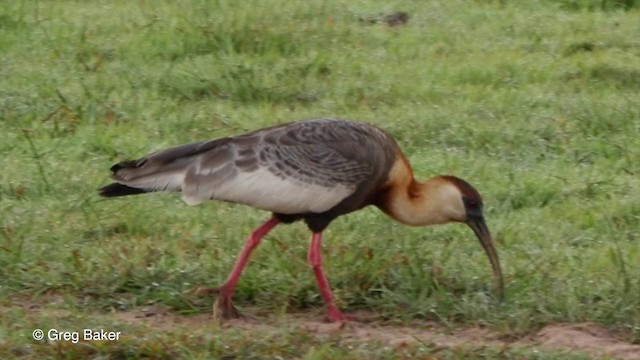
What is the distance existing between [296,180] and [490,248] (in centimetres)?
94

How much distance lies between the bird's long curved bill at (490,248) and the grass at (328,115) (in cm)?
8

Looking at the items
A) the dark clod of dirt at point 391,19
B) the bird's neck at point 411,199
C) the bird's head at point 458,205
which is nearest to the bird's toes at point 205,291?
the bird's neck at point 411,199

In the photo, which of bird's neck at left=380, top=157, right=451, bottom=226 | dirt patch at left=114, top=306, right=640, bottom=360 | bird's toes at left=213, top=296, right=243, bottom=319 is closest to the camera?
dirt patch at left=114, top=306, right=640, bottom=360

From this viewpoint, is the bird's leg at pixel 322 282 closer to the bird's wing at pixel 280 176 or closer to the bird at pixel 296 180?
the bird at pixel 296 180

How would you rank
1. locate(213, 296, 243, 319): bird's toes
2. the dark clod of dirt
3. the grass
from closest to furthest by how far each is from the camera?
1. locate(213, 296, 243, 319): bird's toes
2. the grass
3. the dark clod of dirt

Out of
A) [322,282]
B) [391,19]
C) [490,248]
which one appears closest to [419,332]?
[322,282]

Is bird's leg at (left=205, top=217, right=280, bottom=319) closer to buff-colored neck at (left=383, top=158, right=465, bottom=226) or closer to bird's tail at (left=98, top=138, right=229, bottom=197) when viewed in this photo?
bird's tail at (left=98, top=138, right=229, bottom=197)

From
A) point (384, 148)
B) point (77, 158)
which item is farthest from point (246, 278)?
point (77, 158)

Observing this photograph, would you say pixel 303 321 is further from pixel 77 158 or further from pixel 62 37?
pixel 62 37

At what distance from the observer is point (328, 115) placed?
8.85 m

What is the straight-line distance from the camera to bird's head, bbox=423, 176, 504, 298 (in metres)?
6.22

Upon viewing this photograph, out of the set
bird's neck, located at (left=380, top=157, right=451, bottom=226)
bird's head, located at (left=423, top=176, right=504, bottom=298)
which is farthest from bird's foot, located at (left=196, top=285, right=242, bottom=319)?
bird's head, located at (left=423, top=176, right=504, bottom=298)

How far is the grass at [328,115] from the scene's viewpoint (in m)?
6.05

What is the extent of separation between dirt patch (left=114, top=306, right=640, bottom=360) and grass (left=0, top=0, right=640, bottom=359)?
7 centimetres
